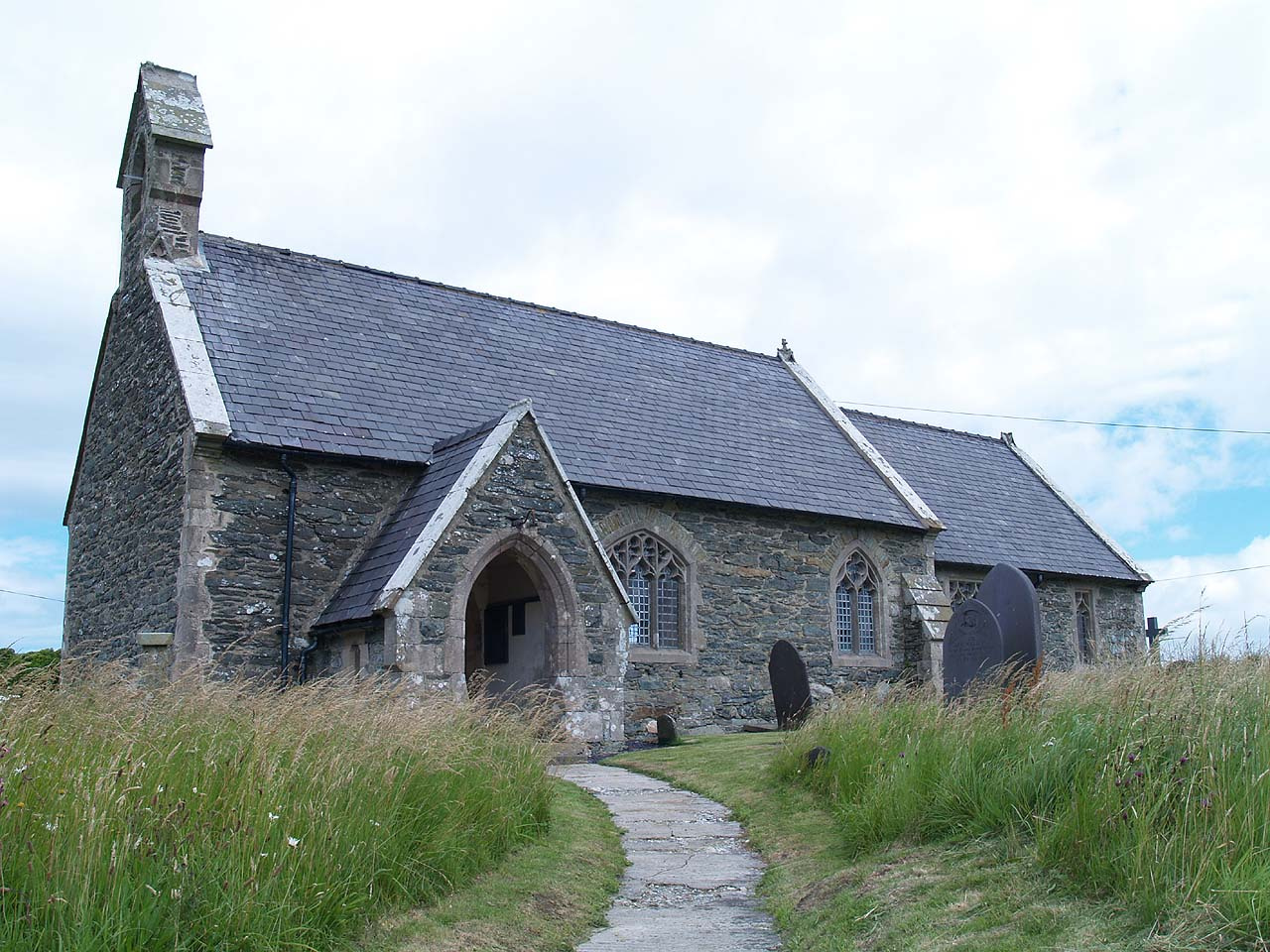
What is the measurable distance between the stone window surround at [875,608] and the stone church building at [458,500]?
0.07m

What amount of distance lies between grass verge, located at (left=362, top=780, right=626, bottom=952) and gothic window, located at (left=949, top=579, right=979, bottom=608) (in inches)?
683

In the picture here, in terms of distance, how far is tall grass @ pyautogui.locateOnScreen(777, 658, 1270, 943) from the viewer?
5574 millimetres

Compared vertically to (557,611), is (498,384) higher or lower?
higher

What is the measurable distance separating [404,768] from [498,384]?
530 inches

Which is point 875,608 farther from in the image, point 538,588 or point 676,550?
point 538,588

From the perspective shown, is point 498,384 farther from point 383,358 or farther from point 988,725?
point 988,725

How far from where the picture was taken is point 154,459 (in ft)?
58.0

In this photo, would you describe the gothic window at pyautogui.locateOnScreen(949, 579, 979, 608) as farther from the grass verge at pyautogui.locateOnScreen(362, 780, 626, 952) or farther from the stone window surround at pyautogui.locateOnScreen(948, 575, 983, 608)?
the grass verge at pyautogui.locateOnScreen(362, 780, 626, 952)

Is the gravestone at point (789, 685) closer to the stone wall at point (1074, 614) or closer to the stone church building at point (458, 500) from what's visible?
the stone church building at point (458, 500)

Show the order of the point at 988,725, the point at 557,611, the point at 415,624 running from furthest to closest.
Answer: the point at 557,611 < the point at 415,624 < the point at 988,725

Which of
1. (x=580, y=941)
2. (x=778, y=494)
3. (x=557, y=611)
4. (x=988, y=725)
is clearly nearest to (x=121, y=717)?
(x=580, y=941)

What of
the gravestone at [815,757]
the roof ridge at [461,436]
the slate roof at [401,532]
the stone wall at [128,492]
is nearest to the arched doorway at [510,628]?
the slate roof at [401,532]

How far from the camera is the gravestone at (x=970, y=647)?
1170 cm

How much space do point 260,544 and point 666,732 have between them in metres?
6.73
